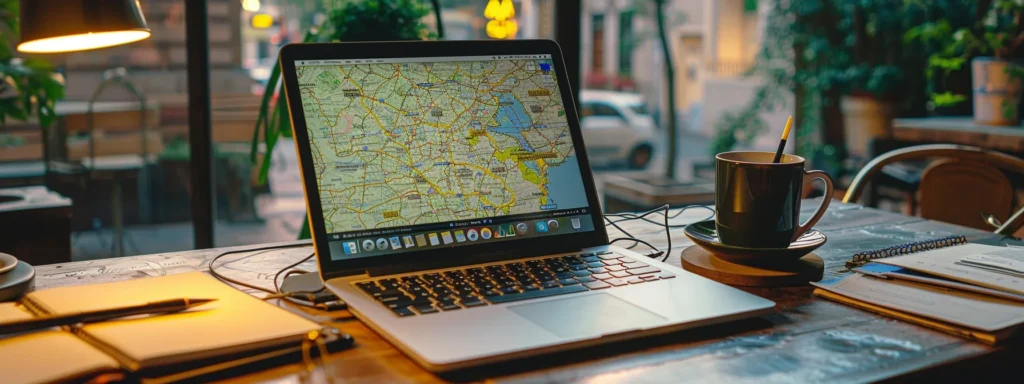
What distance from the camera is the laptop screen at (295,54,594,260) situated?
3.26 ft

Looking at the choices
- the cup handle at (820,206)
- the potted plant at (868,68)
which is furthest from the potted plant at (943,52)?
the cup handle at (820,206)

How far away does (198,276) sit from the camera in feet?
3.27

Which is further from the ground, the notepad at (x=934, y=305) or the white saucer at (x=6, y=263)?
the white saucer at (x=6, y=263)

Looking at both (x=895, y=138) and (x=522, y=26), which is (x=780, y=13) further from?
(x=522, y=26)

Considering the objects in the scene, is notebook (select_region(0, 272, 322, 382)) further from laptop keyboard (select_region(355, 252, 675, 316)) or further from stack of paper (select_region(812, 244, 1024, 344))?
stack of paper (select_region(812, 244, 1024, 344))

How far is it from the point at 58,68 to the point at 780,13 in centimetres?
357

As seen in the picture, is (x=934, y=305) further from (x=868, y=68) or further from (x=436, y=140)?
(x=868, y=68)

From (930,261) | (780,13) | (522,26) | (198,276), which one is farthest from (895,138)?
(198,276)

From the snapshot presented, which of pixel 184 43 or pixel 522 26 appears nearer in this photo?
pixel 184 43

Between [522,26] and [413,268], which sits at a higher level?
[522,26]

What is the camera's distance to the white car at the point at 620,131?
3.54 meters

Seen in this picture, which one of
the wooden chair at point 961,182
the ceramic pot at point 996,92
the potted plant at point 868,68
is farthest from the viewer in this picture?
the potted plant at point 868,68

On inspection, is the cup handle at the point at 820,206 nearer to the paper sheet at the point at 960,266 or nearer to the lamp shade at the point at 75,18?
the paper sheet at the point at 960,266

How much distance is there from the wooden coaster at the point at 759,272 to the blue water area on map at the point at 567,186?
157 mm
